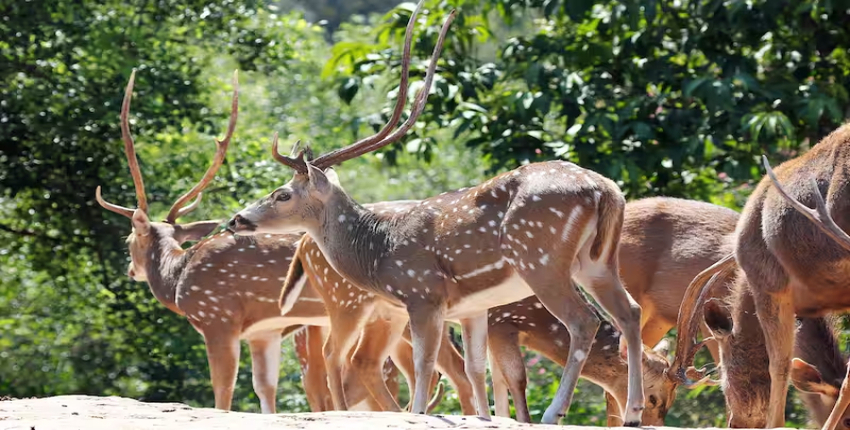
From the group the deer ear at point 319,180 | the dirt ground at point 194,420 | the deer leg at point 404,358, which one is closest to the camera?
the dirt ground at point 194,420

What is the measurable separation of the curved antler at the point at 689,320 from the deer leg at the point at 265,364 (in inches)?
130

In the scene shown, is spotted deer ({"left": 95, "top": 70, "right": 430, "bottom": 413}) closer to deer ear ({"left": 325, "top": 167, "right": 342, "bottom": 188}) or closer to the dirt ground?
deer ear ({"left": 325, "top": 167, "right": 342, "bottom": 188})

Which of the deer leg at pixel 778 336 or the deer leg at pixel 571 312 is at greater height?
the deer leg at pixel 571 312

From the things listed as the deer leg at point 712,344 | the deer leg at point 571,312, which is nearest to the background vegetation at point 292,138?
the deer leg at point 712,344

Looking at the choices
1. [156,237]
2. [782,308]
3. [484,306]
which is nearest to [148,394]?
[156,237]

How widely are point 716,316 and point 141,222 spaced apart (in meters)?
4.31

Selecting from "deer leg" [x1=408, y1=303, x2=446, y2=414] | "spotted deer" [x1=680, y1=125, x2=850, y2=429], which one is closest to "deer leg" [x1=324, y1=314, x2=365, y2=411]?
"deer leg" [x1=408, y1=303, x2=446, y2=414]

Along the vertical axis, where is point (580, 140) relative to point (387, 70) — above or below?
below

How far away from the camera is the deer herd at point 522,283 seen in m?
6.57

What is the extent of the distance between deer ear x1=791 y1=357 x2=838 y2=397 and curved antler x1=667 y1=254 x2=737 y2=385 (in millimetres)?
532

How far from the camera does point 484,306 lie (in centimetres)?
705

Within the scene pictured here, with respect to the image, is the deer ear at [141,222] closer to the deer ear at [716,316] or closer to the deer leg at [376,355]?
the deer leg at [376,355]

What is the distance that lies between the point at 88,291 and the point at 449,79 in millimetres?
4801

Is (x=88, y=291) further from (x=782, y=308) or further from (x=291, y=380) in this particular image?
(x=782, y=308)
